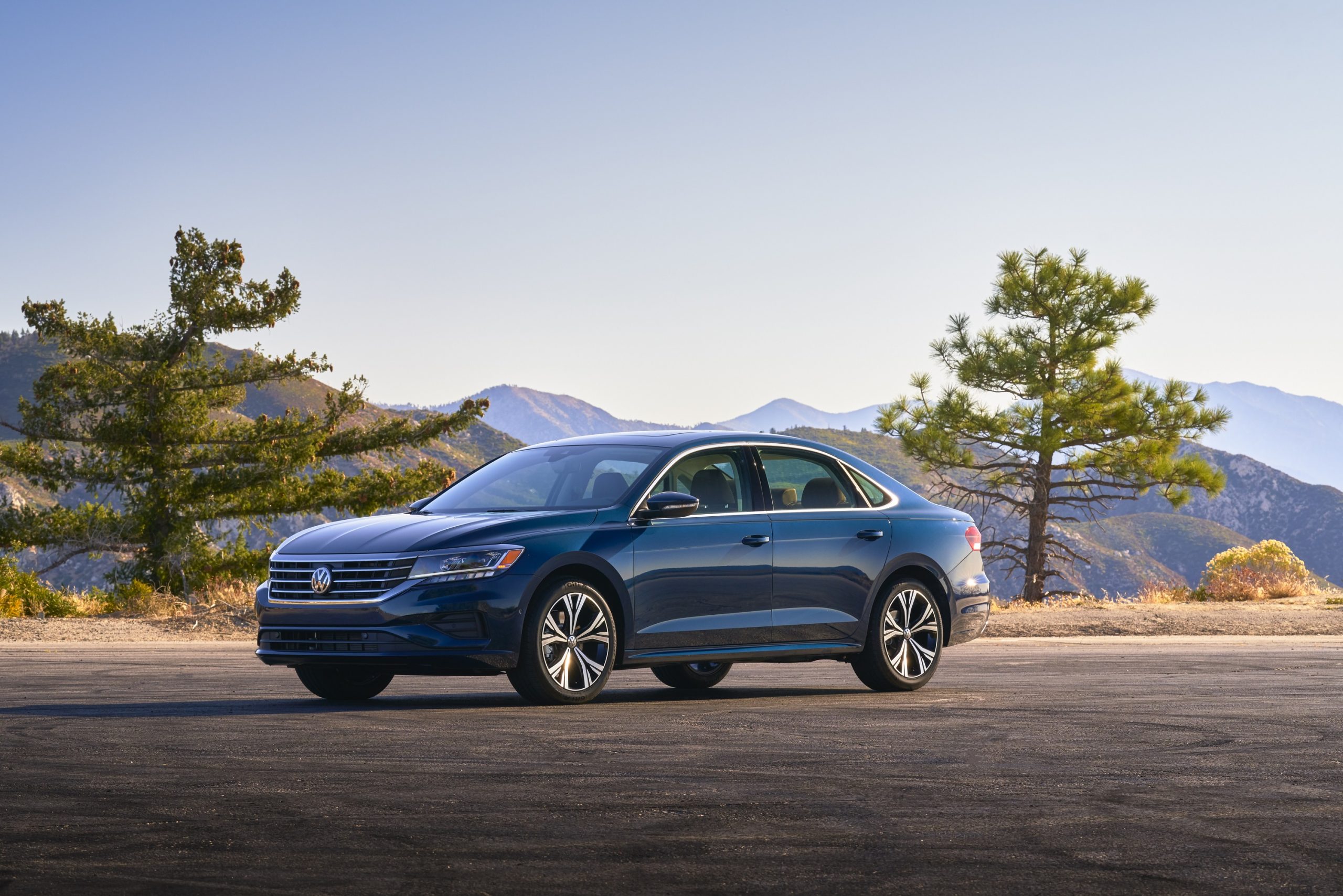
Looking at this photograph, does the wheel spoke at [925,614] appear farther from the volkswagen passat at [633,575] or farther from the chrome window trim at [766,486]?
the chrome window trim at [766,486]

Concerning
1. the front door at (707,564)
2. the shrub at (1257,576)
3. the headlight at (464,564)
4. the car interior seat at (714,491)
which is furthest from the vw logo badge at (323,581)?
the shrub at (1257,576)

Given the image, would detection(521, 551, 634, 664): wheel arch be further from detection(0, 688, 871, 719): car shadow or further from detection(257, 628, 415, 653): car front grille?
detection(257, 628, 415, 653): car front grille

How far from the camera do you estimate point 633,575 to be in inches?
405

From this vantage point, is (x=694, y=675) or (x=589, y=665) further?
(x=694, y=675)

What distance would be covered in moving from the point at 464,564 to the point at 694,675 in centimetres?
297

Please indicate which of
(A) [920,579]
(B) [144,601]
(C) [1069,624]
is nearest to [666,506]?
(A) [920,579]

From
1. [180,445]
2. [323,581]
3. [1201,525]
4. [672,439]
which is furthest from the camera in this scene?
[1201,525]

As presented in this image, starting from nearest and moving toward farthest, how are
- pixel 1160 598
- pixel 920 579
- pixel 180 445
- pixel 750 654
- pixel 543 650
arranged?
pixel 543 650 → pixel 750 654 → pixel 920 579 → pixel 180 445 → pixel 1160 598

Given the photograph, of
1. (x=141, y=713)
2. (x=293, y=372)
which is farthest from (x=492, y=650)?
(x=293, y=372)

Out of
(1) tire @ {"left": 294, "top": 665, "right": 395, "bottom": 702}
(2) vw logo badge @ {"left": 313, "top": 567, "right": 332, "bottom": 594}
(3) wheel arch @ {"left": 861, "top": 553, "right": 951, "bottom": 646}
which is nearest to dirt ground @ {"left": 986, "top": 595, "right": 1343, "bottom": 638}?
Answer: (3) wheel arch @ {"left": 861, "top": 553, "right": 951, "bottom": 646}

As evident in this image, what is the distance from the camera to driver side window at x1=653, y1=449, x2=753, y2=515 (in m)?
11.0

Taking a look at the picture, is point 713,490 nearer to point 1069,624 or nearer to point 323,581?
point 323,581

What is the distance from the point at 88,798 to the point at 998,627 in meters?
17.2

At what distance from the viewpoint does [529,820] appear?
6219 mm
